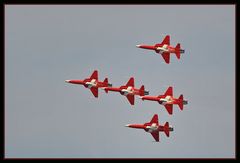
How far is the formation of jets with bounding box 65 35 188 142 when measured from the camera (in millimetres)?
157000

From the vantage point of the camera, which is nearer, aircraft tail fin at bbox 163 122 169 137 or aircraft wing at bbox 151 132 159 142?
aircraft tail fin at bbox 163 122 169 137

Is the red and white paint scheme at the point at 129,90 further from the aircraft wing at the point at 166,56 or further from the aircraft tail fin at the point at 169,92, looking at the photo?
the aircraft wing at the point at 166,56

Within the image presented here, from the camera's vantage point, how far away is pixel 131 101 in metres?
160

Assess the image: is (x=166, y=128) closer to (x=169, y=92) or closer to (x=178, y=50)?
(x=169, y=92)

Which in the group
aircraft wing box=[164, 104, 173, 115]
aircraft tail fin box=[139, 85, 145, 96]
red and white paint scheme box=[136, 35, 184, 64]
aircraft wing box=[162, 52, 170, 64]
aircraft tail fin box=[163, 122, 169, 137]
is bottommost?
aircraft tail fin box=[163, 122, 169, 137]

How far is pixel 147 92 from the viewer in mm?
157500

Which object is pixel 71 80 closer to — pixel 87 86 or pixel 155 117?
pixel 87 86

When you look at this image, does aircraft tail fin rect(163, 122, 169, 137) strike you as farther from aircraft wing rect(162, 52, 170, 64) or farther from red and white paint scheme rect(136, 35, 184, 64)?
red and white paint scheme rect(136, 35, 184, 64)

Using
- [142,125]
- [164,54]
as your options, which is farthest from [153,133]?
[164,54]

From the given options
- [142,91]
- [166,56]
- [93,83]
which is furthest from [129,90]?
[166,56]

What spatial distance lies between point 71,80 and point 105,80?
22.0 feet

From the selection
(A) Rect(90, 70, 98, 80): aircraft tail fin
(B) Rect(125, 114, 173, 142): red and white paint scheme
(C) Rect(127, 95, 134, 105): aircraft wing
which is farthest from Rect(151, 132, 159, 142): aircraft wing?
(A) Rect(90, 70, 98, 80): aircraft tail fin

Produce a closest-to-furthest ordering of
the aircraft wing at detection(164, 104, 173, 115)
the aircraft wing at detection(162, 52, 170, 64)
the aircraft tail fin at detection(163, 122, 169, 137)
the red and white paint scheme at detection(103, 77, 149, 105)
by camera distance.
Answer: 1. the aircraft tail fin at detection(163, 122, 169, 137)
2. the aircraft wing at detection(164, 104, 173, 115)
3. the red and white paint scheme at detection(103, 77, 149, 105)
4. the aircraft wing at detection(162, 52, 170, 64)

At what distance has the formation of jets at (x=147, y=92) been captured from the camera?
515ft
